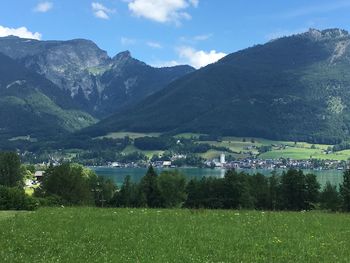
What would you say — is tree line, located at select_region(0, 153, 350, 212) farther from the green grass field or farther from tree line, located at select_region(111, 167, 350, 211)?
the green grass field

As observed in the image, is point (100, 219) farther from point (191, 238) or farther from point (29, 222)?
point (191, 238)

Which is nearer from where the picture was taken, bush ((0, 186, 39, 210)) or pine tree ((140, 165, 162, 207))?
bush ((0, 186, 39, 210))

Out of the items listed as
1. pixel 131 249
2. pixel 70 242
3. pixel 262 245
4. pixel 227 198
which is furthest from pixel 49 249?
pixel 227 198

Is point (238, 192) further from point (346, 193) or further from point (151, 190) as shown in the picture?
point (346, 193)

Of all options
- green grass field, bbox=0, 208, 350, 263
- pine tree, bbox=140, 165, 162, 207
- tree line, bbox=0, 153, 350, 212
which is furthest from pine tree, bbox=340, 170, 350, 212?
green grass field, bbox=0, 208, 350, 263

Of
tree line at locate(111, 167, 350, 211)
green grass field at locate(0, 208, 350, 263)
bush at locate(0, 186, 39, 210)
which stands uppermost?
bush at locate(0, 186, 39, 210)

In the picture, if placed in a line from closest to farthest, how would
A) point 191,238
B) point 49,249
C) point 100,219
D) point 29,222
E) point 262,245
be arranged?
point 49,249, point 262,245, point 191,238, point 29,222, point 100,219

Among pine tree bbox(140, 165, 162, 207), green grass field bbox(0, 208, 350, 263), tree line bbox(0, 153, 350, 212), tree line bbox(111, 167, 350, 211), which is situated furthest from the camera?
pine tree bbox(140, 165, 162, 207)

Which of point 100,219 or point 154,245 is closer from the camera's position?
point 154,245

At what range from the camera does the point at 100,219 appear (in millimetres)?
23766

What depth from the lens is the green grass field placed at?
15477 millimetres

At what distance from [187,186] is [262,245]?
228 feet

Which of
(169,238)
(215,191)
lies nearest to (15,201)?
(169,238)

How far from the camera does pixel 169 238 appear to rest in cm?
1847
